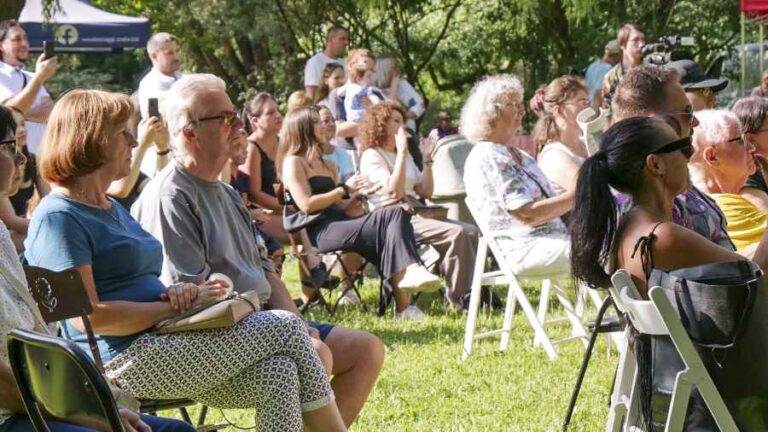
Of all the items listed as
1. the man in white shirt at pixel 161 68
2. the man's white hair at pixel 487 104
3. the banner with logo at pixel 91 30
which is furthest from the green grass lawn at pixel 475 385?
the banner with logo at pixel 91 30

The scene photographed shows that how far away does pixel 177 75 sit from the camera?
973cm

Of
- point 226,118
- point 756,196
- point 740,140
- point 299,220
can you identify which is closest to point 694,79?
point 756,196

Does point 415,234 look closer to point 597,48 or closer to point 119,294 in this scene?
point 119,294

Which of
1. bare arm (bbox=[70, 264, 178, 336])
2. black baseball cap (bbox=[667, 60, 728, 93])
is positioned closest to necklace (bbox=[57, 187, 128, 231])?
bare arm (bbox=[70, 264, 178, 336])

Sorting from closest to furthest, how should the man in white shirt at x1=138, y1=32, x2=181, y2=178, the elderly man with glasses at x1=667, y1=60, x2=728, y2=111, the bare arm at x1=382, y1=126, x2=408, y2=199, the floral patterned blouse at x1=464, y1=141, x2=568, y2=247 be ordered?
1. the elderly man with glasses at x1=667, y1=60, x2=728, y2=111
2. the floral patterned blouse at x1=464, y1=141, x2=568, y2=247
3. the bare arm at x1=382, y1=126, x2=408, y2=199
4. the man in white shirt at x1=138, y1=32, x2=181, y2=178

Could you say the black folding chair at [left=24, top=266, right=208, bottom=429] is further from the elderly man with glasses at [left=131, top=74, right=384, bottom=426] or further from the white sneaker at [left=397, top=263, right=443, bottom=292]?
the white sneaker at [left=397, top=263, right=443, bottom=292]

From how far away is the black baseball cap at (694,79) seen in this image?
6402 millimetres

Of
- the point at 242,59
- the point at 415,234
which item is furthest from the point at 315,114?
the point at 242,59

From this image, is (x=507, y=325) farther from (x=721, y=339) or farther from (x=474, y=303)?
(x=721, y=339)

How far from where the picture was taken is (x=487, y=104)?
274 inches

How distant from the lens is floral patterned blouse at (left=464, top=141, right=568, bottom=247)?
6.65m

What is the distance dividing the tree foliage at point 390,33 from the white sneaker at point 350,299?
7463 mm

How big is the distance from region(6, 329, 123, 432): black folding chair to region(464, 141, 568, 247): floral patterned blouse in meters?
4.12

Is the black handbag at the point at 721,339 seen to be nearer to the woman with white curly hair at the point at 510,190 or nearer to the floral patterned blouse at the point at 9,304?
the floral patterned blouse at the point at 9,304
